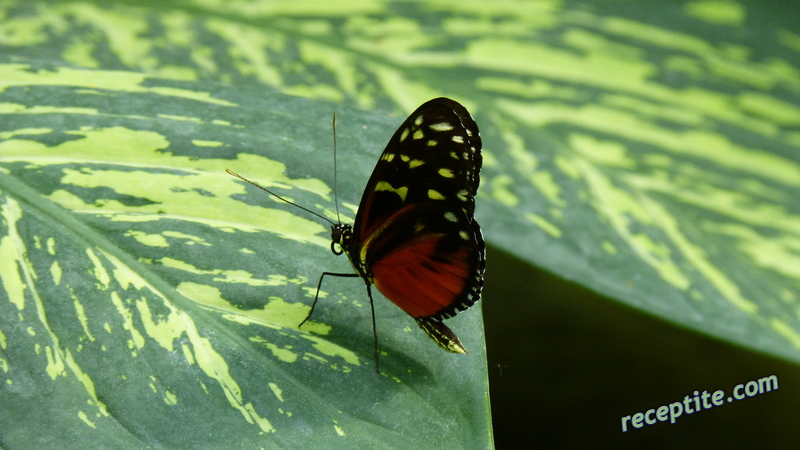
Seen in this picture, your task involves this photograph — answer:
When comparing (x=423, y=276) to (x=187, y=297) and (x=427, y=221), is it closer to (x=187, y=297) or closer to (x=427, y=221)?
(x=427, y=221)

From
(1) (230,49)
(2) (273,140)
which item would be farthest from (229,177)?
(1) (230,49)

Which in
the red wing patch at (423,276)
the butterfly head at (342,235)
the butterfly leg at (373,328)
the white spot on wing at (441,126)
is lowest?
the butterfly leg at (373,328)

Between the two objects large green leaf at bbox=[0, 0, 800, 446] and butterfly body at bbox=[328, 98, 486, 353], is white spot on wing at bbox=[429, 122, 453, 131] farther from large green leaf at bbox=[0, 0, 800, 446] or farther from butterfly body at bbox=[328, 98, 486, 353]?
large green leaf at bbox=[0, 0, 800, 446]

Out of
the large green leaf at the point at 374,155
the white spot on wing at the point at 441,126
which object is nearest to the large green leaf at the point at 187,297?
the large green leaf at the point at 374,155

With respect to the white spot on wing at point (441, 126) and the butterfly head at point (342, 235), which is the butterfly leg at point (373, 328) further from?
the white spot on wing at point (441, 126)

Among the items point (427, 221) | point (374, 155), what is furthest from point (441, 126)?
point (374, 155)

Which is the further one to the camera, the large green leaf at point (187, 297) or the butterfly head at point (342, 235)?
the butterfly head at point (342, 235)

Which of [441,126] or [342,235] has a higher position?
[441,126]
